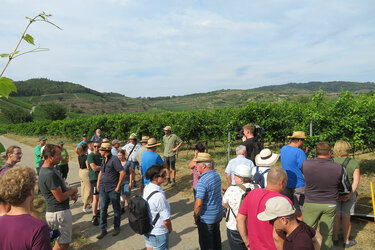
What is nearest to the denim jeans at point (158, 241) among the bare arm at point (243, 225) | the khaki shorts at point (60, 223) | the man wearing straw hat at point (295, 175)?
the bare arm at point (243, 225)

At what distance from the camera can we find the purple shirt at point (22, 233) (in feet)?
5.38

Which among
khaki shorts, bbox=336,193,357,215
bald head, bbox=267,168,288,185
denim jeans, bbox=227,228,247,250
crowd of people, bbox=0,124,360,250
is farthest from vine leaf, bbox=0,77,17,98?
khaki shorts, bbox=336,193,357,215

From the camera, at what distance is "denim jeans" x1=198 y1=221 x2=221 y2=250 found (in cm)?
310

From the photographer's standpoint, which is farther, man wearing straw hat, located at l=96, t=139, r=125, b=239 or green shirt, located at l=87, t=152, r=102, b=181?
green shirt, located at l=87, t=152, r=102, b=181

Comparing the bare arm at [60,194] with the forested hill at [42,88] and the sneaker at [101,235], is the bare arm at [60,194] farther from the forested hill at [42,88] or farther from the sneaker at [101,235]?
the forested hill at [42,88]

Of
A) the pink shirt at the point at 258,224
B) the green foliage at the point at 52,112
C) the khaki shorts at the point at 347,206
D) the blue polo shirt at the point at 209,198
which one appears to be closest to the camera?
the pink shirt at the point at 258,224

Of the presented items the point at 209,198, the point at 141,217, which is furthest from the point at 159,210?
Answer: the point at 209,198

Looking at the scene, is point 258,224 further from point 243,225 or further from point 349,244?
point 349,244

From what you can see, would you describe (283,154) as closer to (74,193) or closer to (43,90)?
(74,193)

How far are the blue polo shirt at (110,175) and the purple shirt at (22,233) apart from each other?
2.59 meters

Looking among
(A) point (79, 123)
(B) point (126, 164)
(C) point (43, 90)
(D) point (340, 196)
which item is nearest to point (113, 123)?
(A) point (79, 123)

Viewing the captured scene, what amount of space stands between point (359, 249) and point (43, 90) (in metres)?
144

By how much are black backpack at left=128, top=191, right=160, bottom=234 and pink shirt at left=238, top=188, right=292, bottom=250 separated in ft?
3.81

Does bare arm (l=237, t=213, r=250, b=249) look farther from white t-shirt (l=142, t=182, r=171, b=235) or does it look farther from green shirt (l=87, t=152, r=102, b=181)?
green shirt (l=87, t=152, r=102, b=181)
